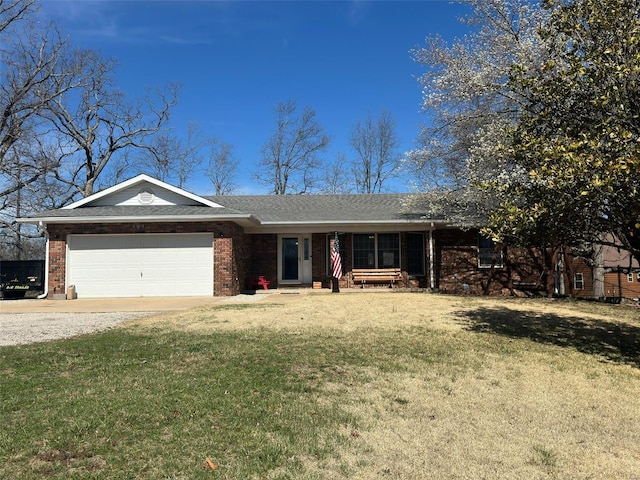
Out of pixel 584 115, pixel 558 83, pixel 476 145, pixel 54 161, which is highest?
pixel 54 161

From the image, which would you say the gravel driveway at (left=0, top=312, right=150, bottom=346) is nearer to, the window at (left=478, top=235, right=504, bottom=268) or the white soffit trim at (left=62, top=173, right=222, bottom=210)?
the white soffit trim at (left=62, top=173, right=222, bottom=210)

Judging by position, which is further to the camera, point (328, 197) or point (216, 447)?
point (328, 197)

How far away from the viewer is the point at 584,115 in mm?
7219

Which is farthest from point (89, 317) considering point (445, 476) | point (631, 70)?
point (631, 70)

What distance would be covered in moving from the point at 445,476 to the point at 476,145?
1379 centimetres

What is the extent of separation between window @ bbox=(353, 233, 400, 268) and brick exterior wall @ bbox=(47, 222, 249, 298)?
4.86 metres

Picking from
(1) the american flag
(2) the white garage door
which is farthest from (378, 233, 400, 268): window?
(2) the white garage door

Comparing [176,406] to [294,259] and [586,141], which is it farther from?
[294,259]

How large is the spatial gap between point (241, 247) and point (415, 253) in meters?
6.61

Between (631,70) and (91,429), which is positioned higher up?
(631,70)

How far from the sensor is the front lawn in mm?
3377

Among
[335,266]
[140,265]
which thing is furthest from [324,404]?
[140,265]

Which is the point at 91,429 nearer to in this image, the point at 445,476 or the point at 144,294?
the point at 445,476

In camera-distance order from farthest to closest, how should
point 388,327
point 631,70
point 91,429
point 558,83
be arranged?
point 388,327, point 558,83, point 631,70, point 91,429
